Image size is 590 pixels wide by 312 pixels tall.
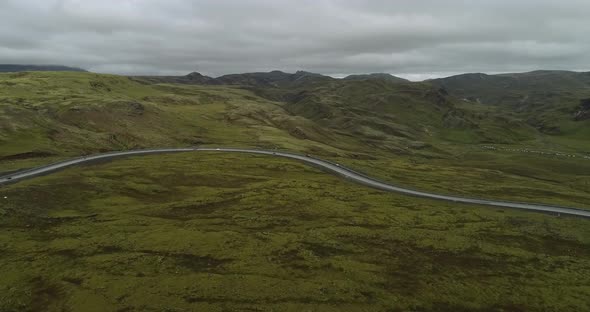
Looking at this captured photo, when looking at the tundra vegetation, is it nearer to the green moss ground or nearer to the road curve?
the green moss ground

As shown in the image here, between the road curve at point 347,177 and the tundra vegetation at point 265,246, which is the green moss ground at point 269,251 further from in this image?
the road curve at point 347,177

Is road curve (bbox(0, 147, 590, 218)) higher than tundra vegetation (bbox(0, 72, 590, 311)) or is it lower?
higher

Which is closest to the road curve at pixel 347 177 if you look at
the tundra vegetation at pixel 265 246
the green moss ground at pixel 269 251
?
the tundra vegetation at pixel 265 246

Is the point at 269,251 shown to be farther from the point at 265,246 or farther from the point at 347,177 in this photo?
the point at 347,177

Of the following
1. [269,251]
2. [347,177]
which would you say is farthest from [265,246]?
[347,177]

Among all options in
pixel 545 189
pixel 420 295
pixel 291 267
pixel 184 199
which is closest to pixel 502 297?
pixel 420 295

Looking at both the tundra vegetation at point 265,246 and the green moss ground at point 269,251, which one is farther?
the tundra vegetation at point 265,246

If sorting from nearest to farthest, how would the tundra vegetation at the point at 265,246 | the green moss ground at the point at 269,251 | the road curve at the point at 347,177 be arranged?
the green moss ground at the point at 269,251
the tundra vegetation at the point at 265,246
the road curve at the point at 347,177

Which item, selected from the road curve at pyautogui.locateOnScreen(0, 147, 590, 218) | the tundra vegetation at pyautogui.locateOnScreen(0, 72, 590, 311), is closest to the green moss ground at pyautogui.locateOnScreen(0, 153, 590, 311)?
the tundra vegetation at pyautogui.locateOnScreen(0, 72, 590, 311)

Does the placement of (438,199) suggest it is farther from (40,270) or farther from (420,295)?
(40,270)
